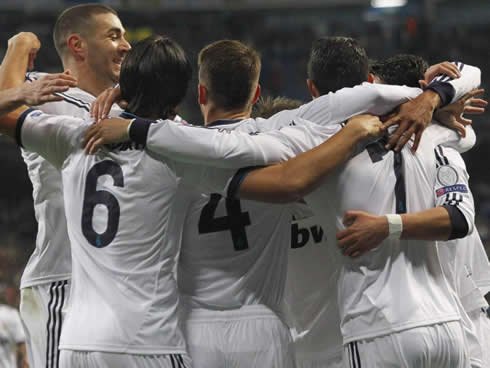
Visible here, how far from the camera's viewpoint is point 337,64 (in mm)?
3859

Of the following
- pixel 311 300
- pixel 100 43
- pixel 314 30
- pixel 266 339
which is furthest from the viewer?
pixel 314 30

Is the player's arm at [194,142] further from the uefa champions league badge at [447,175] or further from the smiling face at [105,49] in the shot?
the smiling face at [105,49]

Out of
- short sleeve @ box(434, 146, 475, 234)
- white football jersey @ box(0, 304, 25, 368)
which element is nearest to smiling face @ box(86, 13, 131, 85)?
short sleeve @ box(434, 146, 475, 234)

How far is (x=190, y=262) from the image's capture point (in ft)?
12.4

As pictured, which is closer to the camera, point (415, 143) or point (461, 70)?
point (415, 143)

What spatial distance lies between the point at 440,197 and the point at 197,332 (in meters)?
1.36

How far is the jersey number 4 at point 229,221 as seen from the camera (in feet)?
12.3

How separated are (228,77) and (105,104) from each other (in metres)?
0.68

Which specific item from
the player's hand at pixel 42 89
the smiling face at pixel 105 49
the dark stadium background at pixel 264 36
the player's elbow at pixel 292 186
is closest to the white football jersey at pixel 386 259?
the player's elbow at pixel 292 186

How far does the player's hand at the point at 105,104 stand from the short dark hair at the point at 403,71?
5.24 feet

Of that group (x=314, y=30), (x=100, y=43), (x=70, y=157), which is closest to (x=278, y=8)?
(x=314, y=30)

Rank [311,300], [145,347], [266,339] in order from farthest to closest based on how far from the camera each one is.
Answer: [311,300] → [266,339] → [145,347]

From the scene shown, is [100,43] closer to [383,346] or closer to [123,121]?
[123,121]

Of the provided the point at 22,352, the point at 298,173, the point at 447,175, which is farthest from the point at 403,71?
the point at 22,352
